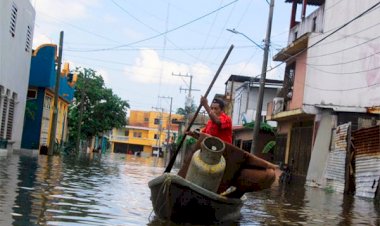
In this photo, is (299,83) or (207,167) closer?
(207,167)

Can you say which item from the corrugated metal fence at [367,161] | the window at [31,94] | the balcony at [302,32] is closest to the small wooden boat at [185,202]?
the corrugated metal fence at [367,161]

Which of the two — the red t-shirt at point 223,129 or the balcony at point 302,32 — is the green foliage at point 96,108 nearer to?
the balcony at point 302,32

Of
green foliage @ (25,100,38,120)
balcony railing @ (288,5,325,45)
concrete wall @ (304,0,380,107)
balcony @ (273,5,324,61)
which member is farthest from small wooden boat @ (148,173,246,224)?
green foliage @ (25,100,38,120)

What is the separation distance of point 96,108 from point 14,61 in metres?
29.5

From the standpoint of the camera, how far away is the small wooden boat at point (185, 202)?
25.3ft

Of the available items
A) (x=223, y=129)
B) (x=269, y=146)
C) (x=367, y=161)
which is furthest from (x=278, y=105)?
(x=223, y=129)

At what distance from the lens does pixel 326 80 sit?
26.4 metres

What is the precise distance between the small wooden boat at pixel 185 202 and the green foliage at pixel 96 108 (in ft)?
151

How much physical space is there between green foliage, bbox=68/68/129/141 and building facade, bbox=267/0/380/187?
27.2m

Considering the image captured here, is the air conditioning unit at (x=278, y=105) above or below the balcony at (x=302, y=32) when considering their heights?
below

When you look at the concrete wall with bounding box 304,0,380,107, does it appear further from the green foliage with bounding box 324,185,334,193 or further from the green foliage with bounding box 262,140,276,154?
the green foliage with bounding box 262,140,276,154

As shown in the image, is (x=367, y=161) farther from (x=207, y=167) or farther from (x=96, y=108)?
(x=96, y=108)

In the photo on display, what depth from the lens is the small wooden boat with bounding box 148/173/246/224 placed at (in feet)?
25.3

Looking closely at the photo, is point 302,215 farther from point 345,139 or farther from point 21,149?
point 21,149
